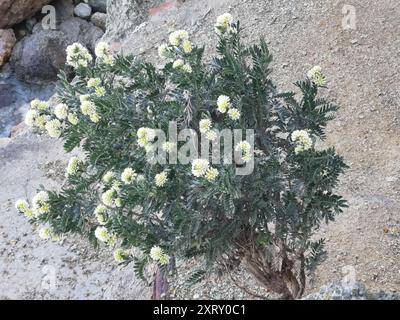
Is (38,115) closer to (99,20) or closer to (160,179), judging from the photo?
(160,179)

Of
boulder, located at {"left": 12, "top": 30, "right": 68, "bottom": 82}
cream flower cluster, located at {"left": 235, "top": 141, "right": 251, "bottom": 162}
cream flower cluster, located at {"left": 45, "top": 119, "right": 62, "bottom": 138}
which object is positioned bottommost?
cream flower cluster, located at {"left": 235, "top": 141, "right": 251, "bottom": 162}

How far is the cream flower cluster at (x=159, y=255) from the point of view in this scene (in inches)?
119

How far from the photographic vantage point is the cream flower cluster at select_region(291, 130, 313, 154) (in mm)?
3014

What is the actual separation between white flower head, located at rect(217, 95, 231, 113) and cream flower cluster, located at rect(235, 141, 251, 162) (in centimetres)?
17

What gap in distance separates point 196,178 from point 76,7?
917 cm

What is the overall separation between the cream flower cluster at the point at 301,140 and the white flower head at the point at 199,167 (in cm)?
50

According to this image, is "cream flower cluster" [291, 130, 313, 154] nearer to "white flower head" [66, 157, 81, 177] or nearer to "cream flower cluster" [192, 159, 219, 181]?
"cream flower cluster" [192, 159, 219, 181]

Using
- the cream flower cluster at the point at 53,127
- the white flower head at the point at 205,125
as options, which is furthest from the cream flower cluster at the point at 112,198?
the white flower head at the point at 205,125

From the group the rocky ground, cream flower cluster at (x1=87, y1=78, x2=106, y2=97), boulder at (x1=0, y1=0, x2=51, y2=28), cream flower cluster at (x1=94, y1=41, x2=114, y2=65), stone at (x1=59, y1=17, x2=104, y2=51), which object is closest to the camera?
cream flower cluster at (x1=87, y1=78, x2=106, y2=97)

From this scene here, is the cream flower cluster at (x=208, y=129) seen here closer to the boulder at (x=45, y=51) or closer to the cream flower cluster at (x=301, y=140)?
the cream flower cluster at (x=301, y=140)

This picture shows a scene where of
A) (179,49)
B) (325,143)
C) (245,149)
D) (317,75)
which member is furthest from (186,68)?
(325,143)

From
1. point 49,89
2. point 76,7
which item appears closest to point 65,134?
point 49,89

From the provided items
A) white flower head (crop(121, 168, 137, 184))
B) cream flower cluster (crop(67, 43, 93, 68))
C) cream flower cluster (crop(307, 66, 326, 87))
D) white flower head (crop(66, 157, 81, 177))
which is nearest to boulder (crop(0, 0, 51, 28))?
cream flower cluster (crop(67, 43, 93, 68))

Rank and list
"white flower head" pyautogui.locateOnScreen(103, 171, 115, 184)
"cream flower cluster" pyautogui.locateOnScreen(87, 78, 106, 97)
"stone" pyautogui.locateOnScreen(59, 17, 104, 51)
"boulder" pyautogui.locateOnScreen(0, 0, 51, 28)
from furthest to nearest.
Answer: "boulder" pyautogui.locateOnScreen(0, 0, 51, 28), "stone" pyautogui.locateOnScreen(59, 17, 104, 51), "cream flower cluster" pyautogui.locateOnScreen(87, 78, 106, 97), "white flower head" pyautogui.locateOnScreen(103, 171, 115, 184)
